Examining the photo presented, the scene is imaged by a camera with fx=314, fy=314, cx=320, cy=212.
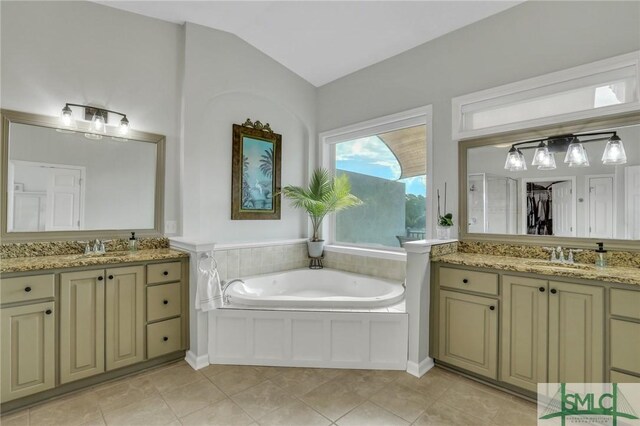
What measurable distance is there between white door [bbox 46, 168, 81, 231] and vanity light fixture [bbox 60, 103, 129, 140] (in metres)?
0.34

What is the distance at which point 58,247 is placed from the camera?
249cm

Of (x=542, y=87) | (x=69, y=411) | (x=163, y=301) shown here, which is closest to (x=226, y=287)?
(x=163, y=301)

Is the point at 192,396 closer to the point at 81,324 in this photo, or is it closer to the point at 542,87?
the point at 81,324

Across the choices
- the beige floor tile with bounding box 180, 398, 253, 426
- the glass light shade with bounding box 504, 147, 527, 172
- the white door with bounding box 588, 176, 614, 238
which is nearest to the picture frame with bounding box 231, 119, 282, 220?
the beige floor tile with bounding box 180, 398, 253, 426

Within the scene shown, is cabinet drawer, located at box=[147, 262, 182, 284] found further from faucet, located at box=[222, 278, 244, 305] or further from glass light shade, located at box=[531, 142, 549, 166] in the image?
glass light shade, located at box=[531, 142, 549, 166]

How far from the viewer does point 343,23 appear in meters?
3.04

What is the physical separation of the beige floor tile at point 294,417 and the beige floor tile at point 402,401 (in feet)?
1.36

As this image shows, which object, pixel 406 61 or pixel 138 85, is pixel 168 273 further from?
pixel 406 61

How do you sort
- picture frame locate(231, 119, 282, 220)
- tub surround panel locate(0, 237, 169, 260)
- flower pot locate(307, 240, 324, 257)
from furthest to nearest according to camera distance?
flower pot locate(307, 240, 324, 257) → picture frame locate(231, 119, 282, 220) → tub surround panel locate(0, 237, 169, 260)

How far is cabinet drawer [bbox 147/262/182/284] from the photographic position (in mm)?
2504

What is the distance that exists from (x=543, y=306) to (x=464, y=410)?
84cm

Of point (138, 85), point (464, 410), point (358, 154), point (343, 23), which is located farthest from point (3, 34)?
point (464, 410)

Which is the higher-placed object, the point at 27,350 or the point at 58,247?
the point at 58,247

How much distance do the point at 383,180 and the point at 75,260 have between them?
2986 mm
